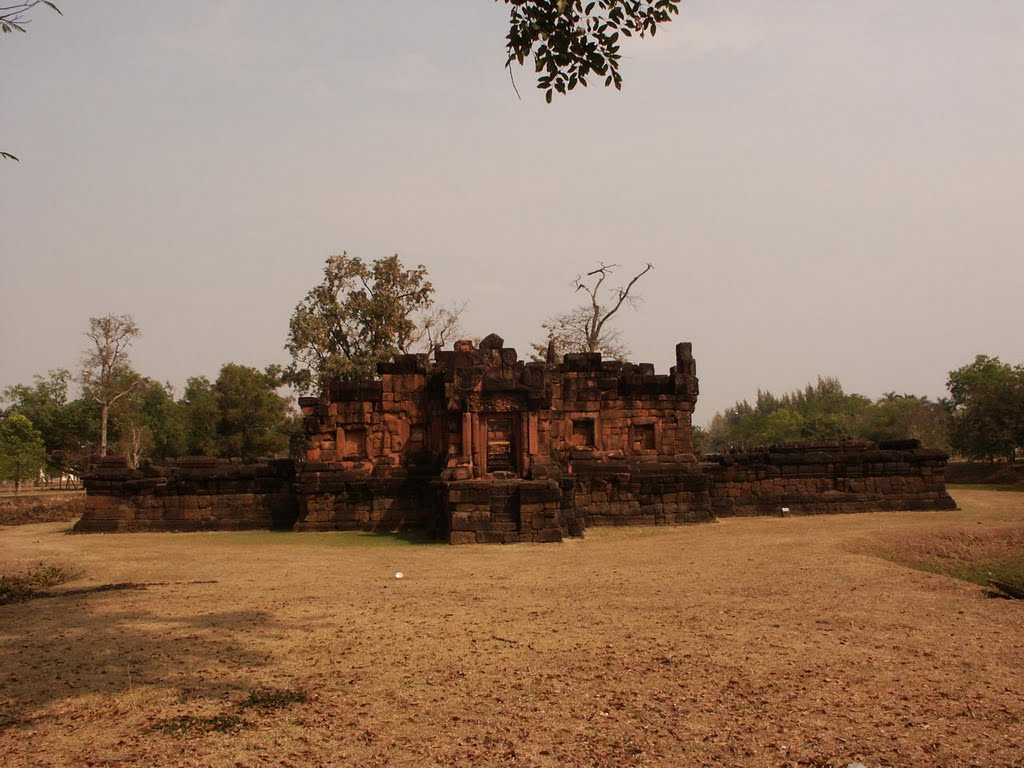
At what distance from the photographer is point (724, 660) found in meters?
6.27

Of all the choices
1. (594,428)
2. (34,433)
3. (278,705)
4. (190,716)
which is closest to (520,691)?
(278,705)

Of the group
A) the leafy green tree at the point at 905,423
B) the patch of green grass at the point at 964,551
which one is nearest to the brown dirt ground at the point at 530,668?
the patch of green grass at the point at 964,551

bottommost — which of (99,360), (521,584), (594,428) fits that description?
(521,584)

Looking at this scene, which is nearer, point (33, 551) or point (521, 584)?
point (521, 584)

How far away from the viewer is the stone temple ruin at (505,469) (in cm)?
1666

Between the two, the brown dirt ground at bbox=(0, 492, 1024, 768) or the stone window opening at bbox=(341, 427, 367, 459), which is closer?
the brown dirt ground at bbox=(0, 492, 1024, 768)

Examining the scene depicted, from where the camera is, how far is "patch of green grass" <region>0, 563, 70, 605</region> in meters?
9.44

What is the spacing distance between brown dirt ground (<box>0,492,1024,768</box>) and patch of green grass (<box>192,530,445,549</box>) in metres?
4.14

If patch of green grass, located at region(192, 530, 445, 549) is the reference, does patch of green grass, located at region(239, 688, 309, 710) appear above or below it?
above

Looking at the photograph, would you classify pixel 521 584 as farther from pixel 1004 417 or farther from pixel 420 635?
pixel 1004 417

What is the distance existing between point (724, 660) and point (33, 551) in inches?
509

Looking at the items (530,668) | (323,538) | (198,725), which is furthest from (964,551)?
(198,725)

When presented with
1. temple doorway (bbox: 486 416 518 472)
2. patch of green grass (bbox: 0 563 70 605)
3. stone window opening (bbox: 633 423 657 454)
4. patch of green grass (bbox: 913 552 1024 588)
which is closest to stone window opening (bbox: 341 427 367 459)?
temple doorway (bbox: 486 416 518 472)

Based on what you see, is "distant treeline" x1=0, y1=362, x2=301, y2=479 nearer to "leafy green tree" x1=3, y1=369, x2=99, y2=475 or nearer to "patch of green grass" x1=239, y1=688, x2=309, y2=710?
"leafy green tree" x1=3, y1=369, x2=99, y2=475
